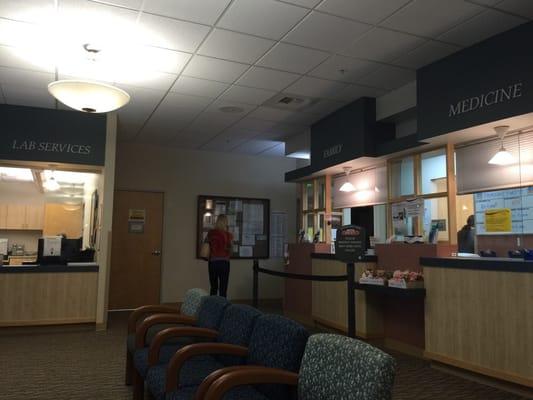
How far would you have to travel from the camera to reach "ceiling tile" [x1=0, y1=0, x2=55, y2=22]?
3664mm

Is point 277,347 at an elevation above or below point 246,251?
below

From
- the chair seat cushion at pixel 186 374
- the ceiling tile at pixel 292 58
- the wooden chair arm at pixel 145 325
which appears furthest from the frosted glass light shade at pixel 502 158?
the wooden chair arm at pixel 145 325

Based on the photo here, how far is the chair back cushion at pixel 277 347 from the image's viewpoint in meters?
2.29

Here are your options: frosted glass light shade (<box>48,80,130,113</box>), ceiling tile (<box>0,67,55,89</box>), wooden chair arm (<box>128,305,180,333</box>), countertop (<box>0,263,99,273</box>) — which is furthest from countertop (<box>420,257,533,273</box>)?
ceiling tile (<box>0,67,55,89</box>)

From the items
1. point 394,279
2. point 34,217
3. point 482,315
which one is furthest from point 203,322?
point 34,217

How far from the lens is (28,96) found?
5949mm

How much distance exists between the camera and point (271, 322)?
8.34ft

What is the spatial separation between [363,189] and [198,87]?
281cm

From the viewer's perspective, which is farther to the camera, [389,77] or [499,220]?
[389,77]

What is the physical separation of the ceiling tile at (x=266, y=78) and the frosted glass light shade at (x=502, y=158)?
233 centimetres

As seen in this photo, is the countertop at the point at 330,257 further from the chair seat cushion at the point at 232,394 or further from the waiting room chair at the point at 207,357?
the chair seat cushion at the point at 232,394

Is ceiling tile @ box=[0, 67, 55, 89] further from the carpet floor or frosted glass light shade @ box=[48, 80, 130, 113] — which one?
the carpet floor

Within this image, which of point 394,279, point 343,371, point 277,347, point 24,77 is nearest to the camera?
point 343,371

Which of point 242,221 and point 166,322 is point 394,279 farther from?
point 242,221
